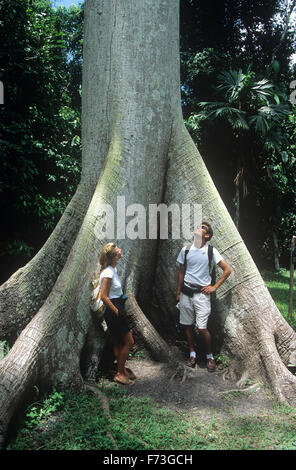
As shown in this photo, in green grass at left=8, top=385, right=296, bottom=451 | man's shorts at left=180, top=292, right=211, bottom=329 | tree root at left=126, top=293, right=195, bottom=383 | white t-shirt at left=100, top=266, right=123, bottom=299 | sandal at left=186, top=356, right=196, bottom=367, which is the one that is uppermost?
white t-shirt at left=100, top=266, right=123, bottom=299

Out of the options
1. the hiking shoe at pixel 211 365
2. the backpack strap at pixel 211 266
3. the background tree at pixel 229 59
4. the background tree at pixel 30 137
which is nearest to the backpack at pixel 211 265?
the backpack strap at pixel 211 266

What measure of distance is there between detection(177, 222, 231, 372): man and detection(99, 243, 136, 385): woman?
835 mm

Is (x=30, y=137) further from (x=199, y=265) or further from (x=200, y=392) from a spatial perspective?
(x=200, y=392)

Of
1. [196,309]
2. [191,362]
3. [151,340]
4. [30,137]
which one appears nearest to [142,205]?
[196,309]

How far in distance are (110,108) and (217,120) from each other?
1024 centimetres

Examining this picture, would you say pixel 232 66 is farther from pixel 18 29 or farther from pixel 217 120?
pixel 18 29

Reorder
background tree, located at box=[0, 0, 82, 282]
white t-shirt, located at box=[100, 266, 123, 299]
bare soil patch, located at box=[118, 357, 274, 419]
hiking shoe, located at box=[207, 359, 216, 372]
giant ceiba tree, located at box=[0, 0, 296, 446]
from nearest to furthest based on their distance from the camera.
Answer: bare soil patch, located at box=[118, 357, 274, 419]
white t-shirt, located at box=[100, 266, 123, 299]
giant ceiba tree, located at box=[0, 0, 296, 446]
hiking shoe, located at box=[207, 359, 216, 372]
background tree, located at box=[0, 0, 82, 282]

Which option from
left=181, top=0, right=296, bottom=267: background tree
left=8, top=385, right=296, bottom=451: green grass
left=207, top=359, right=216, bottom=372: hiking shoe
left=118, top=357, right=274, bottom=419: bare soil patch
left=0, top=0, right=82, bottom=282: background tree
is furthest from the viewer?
left=181, top=0, right=296, bottom=267: background tree

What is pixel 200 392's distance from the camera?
4004mm

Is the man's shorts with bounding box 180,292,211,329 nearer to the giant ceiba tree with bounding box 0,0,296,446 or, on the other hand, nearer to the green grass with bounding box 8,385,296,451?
the giant ceiba tree with bounding box 0,0,296,446

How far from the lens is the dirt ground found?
3732 millimetres

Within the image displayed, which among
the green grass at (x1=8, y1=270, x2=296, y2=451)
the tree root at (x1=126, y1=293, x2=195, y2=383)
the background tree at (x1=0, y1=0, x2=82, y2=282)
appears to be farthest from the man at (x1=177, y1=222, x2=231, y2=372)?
the background tree at (x1=0, y1=0, x2=82, y2=282)

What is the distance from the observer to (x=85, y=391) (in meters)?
3.81

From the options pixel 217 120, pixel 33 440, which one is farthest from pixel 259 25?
pixel 33 440
